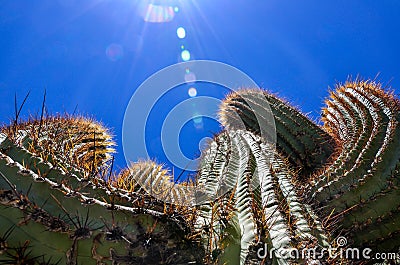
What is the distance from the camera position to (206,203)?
9.02ft

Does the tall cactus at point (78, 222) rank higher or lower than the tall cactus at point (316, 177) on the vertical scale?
lower

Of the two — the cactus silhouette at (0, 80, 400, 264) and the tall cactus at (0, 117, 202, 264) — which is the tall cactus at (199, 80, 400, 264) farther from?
the tall cactus at (0, 117, 202, 264)

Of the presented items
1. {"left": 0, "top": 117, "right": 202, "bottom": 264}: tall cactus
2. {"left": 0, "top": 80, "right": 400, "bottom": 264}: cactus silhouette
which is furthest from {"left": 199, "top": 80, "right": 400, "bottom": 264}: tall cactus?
{"left": 0, "top": 117, "right": 202, "bottom": 264}: tall cactus

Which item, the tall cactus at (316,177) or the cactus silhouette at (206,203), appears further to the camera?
the tall cactus at (316,177)

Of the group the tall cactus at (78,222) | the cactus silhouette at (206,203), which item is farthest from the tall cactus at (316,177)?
the tall cactus at (78,222)

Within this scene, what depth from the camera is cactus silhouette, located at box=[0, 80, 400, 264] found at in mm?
1776

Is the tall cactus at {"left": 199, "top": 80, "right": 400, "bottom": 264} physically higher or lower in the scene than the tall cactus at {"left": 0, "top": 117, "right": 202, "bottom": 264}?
higher

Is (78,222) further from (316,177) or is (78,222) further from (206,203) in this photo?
(316,177)

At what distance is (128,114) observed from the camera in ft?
12.8

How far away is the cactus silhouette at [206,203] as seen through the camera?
1776 millimetres

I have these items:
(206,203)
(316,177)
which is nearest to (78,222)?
(206,203)

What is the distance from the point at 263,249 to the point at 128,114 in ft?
7.22

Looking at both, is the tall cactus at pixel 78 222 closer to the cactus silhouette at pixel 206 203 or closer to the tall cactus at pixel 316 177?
the cactus silhouette at pixel 206 203

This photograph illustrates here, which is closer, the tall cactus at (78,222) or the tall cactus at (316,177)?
the tall cactus at (78,222)
